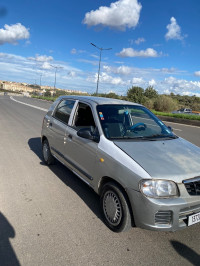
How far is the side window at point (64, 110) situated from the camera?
4551 millimetres

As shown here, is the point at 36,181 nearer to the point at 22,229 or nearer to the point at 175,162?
the point at 22,229

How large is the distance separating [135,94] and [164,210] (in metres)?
48.5

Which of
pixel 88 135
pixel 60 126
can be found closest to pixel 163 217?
pixel 88 135

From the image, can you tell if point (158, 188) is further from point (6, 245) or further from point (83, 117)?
point (83, 117)

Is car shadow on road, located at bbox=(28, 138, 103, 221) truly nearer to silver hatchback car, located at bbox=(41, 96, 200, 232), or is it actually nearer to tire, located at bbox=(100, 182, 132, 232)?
tire, located at bbox=(100, 182, 132, 232)

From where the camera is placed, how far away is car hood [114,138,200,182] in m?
2.65

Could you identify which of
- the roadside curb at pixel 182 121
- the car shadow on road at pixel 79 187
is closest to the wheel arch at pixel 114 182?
the car shadow on road at pixel 79 187

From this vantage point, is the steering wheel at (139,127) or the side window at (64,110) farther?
the side window at (64,110)

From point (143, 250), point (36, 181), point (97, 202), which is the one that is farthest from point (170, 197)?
point (36, 181)

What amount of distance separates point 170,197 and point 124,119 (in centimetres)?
176

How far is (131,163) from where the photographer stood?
2.76m

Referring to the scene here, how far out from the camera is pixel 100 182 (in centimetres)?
325

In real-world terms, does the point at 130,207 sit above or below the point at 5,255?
above

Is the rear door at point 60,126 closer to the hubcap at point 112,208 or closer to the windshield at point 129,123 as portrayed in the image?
the windshield at point 129,123
